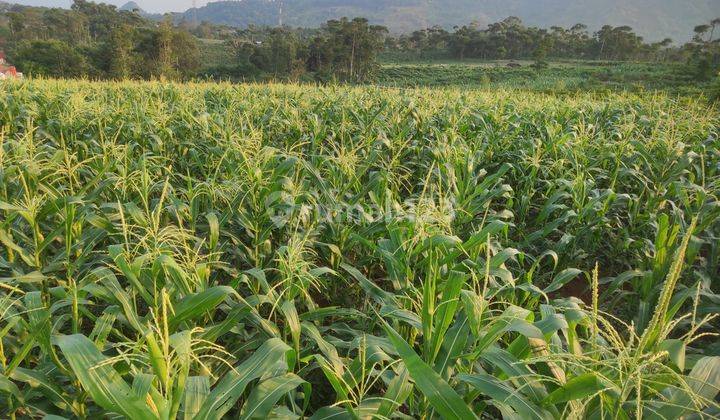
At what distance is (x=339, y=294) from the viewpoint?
8.70 ft

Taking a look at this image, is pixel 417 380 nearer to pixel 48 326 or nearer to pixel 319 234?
pixel 48 326

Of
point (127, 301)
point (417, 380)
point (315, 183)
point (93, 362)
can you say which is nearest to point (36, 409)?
point (127, 301)

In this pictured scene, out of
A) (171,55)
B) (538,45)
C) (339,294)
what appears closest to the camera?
(339,294)

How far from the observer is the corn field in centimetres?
113

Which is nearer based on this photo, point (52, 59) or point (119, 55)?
point (119, 55)

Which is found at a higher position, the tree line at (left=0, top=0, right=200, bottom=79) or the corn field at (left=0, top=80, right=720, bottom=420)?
the tree line at (left=0, top=0, right=200, bottom=79)

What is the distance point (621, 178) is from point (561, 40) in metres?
75.7

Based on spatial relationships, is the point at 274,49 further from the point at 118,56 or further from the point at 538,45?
the point at 538,45

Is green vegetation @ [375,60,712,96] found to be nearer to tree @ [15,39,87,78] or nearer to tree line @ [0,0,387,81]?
tree line @ [0,0,387,81]

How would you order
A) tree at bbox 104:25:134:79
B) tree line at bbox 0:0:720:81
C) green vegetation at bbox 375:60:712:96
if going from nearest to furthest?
tree at bbox 104:25:134:79 < green vegetation at bbox 375:60:712:96 < tree line at bbox 0:0:720:81

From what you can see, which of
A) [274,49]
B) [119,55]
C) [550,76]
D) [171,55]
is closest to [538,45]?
[550,76]

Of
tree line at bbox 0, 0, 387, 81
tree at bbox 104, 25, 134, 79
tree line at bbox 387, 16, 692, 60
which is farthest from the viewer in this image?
tree line at bbox 387, 16, 692, 60

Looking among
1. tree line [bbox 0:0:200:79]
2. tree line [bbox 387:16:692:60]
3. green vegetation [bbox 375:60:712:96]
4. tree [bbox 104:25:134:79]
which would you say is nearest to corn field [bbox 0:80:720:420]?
tree line [bbox 0:0:200:79]

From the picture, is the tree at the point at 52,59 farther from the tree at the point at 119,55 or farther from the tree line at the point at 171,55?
the tree at the point at 119,55
